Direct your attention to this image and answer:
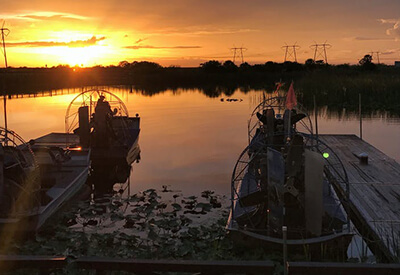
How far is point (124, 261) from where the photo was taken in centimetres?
458

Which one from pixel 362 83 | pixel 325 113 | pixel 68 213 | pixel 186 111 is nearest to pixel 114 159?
pixel 68 213

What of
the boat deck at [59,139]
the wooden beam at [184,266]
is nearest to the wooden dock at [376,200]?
the wooden beam at [184,266]

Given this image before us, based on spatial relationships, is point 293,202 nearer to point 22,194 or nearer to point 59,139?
point 22,194

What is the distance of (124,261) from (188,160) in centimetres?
1550

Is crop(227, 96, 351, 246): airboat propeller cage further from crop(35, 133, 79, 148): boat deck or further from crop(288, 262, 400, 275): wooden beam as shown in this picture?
crop(35, 133, 79, 148): boat deck

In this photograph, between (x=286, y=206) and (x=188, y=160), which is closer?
(x=286, y=206)

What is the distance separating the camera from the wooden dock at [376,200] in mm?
7701

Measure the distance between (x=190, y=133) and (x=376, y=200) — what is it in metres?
18.9

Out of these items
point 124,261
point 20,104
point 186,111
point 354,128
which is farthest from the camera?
point 20,104

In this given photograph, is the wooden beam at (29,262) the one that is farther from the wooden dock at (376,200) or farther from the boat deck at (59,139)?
the boat deck at (59,139)

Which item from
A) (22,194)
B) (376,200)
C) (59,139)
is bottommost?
(376,200)

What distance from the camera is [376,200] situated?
398 inches

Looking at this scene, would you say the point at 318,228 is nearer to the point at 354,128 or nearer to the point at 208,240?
the point at 208,240

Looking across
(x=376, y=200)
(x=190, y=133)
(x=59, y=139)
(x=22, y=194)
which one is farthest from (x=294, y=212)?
(x=190, y=133)
